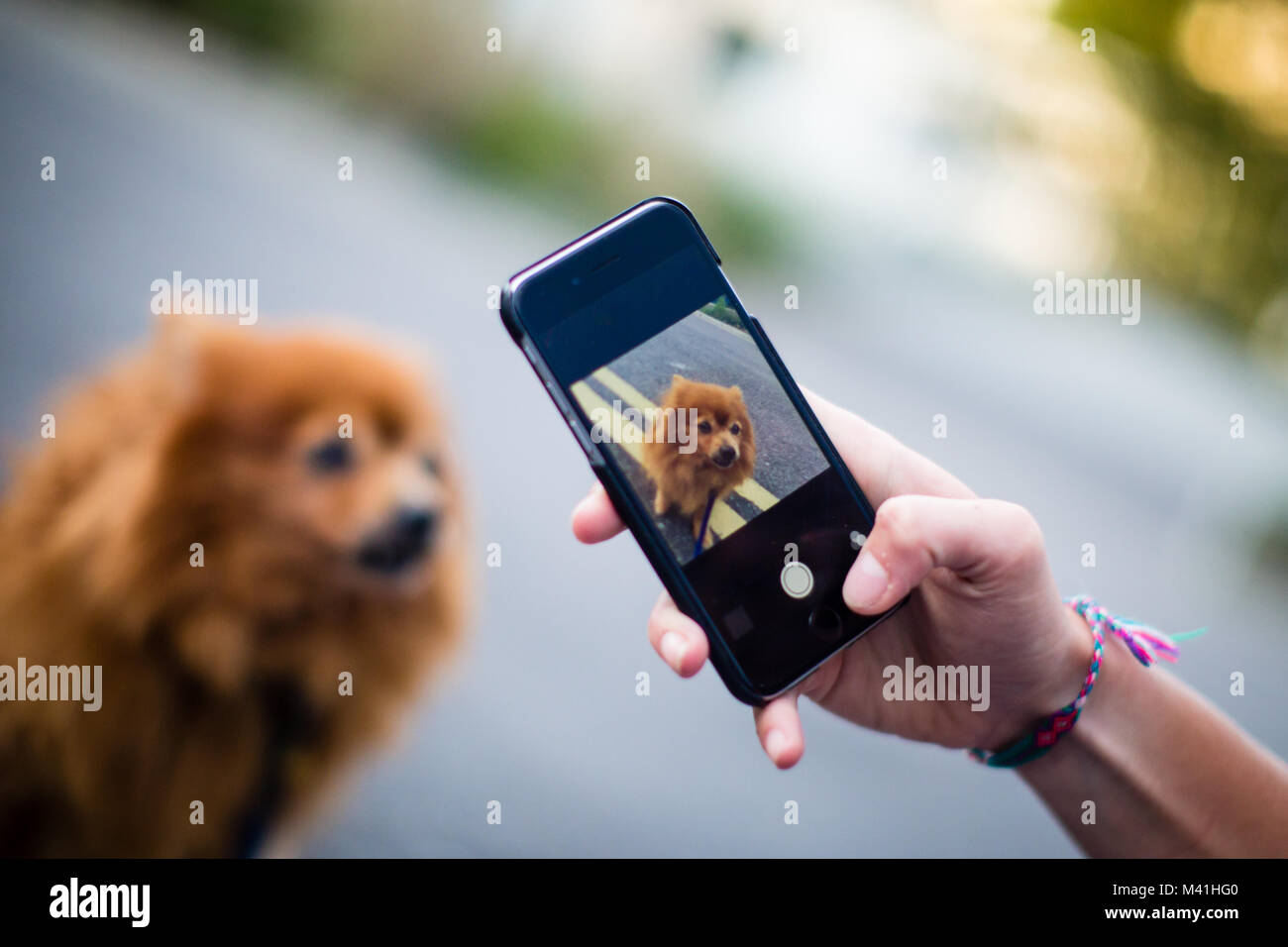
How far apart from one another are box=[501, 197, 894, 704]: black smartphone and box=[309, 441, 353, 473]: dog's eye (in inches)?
15.8

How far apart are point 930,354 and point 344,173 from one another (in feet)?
8.33

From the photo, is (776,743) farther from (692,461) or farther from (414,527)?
(414,527)

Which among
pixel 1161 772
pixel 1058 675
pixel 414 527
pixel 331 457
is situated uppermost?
pixel 331 457

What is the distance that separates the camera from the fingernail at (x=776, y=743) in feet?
3.03

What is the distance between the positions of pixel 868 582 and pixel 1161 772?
1.67 feet

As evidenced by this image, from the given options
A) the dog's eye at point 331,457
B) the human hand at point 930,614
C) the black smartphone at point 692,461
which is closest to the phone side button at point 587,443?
the black smartphone at point 692,461

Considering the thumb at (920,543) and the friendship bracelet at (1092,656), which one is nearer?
the thumb at (920,543)

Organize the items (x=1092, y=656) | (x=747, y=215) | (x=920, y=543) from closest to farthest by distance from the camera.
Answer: (x=920, y=543) → (x=1092, y=656) → (x=747, y=215)

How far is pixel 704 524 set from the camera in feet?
3.16

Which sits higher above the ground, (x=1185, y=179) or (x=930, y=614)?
(x=1185, y=179)

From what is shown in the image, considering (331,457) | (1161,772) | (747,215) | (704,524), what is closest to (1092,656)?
(1161,772)

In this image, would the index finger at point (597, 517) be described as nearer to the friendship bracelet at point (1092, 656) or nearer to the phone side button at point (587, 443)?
the phone side button at point (587, 443)

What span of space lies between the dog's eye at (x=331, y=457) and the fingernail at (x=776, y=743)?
69 cm

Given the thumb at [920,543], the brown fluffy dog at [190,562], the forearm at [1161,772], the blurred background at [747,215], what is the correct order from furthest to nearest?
the blurred background at [747,215], the brown fluffy dog at [190,562], the forearm at [1161,772], the thumb at [920,543]
